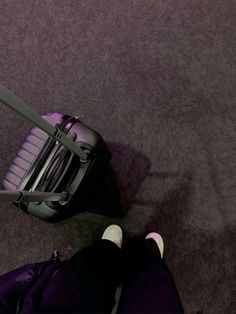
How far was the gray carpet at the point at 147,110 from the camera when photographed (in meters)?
1.32

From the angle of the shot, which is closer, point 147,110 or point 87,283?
point 87,283

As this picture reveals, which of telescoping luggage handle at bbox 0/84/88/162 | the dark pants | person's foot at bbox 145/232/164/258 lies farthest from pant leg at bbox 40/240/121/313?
telescoping luggage handle at bbox 0/84/88/162

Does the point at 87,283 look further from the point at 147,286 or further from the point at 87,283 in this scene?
the point at 147,286

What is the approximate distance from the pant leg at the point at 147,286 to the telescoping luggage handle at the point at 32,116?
1.18 ft

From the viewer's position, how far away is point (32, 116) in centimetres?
82

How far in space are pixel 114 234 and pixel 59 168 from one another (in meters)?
0.32

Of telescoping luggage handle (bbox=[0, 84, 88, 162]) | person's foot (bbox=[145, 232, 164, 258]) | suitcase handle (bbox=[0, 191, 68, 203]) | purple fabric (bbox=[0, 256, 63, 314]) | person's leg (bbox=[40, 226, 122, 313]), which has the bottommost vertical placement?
person's foot (bbox=[145, 232, 164, 258])

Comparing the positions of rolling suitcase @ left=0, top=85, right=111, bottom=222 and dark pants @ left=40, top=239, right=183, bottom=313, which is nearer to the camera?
dark pants @ left=40, top=239, right=183, bottom=313

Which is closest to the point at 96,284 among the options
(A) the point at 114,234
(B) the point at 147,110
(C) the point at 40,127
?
(A) the point at 114,234

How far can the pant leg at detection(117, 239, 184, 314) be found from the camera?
99 cm


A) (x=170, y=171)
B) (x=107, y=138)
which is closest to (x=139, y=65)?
(x=107, y=138)

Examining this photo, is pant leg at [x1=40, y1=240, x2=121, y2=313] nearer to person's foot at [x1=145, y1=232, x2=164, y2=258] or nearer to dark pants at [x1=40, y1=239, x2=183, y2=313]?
dark pants at [x1=40, y1=239, x2=183, y2=313]

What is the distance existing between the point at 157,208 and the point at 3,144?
0.62 m

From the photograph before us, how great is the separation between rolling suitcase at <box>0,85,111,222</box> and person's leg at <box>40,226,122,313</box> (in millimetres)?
169
